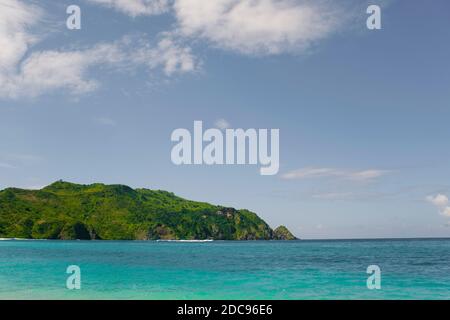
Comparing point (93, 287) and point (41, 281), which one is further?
point (41, 281)

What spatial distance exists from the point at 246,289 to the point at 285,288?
3.85m
